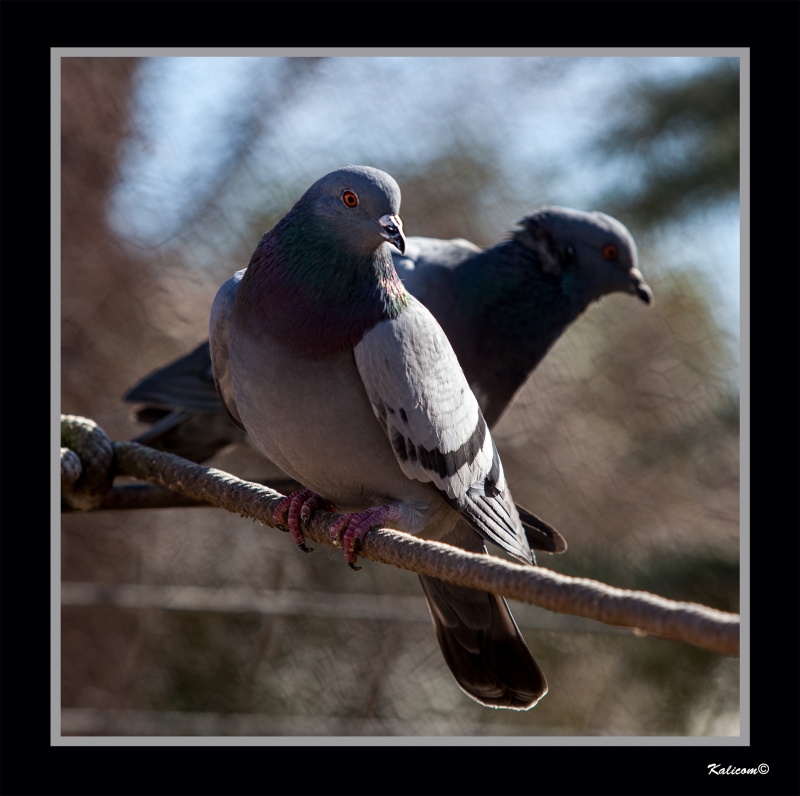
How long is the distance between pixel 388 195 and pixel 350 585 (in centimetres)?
246

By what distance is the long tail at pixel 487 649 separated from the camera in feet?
6.07

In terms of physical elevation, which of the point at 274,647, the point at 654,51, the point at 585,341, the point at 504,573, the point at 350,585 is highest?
the point at 585,341

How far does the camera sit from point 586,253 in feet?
8.71

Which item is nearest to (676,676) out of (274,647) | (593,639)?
(593,639)

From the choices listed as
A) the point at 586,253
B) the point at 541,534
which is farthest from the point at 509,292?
the point at 541,534

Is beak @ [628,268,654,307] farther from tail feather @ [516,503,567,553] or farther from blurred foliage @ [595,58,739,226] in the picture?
tail feather @ [516,503,567,553]

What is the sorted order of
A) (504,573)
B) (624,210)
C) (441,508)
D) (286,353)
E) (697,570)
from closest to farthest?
(504,573)
(286,353)
(441,508)
(697,570)
(624,210)

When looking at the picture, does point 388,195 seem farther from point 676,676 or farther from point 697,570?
point 676,676

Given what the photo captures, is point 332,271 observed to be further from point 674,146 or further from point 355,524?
point 674,146

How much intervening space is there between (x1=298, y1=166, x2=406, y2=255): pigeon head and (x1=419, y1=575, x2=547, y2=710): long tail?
2.50 ft

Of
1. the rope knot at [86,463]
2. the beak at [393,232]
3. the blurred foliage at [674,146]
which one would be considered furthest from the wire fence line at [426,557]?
the blurred foliage at [674,146]

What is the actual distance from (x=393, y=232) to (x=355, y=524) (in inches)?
20.7

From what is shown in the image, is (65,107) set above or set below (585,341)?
above

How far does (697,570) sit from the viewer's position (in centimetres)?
334
